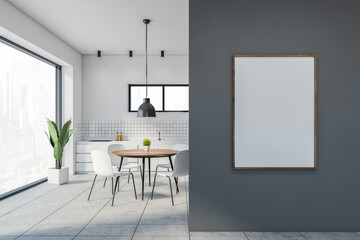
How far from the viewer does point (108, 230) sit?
9.11 feet

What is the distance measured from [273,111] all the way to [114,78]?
4.55 metres

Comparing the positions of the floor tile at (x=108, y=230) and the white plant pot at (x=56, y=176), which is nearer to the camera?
the floor tile at (x=108, y=230)

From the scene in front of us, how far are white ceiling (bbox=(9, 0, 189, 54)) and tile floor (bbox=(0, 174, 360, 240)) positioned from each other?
2.81m

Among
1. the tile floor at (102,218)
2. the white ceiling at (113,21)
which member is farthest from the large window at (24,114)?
the white ceiling at (113,21)

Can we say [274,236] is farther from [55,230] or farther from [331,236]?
[55,230]

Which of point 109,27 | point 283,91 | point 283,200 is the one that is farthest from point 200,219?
point 109,27

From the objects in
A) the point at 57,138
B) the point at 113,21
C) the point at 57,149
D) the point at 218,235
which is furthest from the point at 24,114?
the point at 218,235

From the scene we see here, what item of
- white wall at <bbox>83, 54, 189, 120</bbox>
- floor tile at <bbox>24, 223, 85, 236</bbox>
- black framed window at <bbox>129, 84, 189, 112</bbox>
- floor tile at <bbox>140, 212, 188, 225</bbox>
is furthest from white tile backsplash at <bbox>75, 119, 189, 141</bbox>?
floor tile at <bbox>24, 223, 85, 236</bbox>

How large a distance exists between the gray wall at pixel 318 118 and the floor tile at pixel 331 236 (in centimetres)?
6

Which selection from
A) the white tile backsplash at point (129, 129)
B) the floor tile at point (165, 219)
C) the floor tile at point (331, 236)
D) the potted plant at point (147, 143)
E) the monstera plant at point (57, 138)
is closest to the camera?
the floor tile at point (331, 236)

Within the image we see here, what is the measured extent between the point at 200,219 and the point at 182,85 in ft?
13.6

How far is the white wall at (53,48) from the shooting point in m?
3.69

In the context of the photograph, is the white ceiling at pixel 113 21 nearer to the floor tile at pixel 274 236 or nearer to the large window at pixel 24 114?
the large window at pixel 24 114

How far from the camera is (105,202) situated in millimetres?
3760
